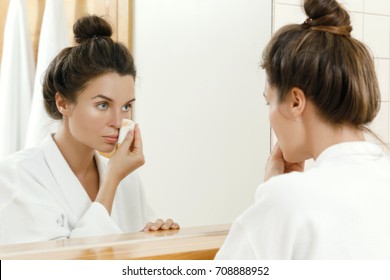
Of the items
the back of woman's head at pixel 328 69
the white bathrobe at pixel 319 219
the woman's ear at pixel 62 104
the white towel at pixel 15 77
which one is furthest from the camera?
the woman's ear at pixel 62 104

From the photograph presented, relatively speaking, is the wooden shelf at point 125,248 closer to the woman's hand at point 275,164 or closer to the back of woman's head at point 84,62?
the woman's hand at point 275,164

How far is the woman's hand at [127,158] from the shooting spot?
3.61 ft

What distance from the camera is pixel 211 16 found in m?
1.30

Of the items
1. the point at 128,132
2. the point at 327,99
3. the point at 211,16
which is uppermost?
the point at 211,16

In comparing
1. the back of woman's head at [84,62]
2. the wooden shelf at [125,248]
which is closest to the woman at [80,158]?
the back of woman's head at [84,62]

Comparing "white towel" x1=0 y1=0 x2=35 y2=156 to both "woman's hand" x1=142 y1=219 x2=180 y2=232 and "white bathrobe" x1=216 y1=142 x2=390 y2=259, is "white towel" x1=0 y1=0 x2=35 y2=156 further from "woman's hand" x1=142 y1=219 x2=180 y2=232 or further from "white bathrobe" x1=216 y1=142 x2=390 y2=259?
"white bathrobe" x1=216 y1=142 x2=390 y2=259

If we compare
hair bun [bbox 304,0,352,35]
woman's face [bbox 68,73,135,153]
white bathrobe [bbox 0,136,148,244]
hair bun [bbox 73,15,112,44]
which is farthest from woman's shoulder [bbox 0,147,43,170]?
hair bun [bbox 304,0,352,35]

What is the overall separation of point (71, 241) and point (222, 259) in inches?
10.2

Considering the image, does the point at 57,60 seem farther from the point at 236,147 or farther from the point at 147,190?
the point at 236,147

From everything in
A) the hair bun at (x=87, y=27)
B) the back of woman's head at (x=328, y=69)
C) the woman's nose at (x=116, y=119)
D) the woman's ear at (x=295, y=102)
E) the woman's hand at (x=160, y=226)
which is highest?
the hair bun at (x=87, y=27)

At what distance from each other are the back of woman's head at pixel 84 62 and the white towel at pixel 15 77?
0.15 ft

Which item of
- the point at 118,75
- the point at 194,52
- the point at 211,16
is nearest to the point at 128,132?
the point at 118,75

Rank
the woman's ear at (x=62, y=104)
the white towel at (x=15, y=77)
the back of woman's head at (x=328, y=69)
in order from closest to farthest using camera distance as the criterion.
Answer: the back of woman's head at (x=328, y=69)
the white towel at (x=15, y=77)
the woman's ear at (x=62, y=104)

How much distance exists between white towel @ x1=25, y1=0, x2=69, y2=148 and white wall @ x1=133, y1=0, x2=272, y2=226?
18cm
